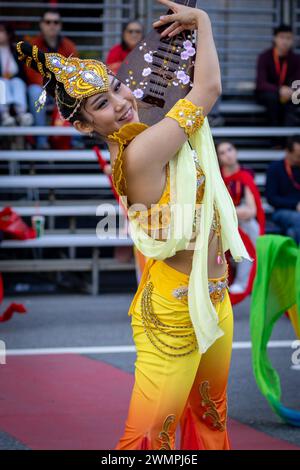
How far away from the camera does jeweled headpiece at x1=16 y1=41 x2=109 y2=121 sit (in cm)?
339

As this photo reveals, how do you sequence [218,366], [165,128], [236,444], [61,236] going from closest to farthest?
[165,128] < [218,366] < [236,444] < [61,236]

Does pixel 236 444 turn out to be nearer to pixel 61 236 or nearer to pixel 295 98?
pixel 61 236

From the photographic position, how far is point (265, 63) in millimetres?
10766

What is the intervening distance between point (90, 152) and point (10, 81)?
1.17 meters

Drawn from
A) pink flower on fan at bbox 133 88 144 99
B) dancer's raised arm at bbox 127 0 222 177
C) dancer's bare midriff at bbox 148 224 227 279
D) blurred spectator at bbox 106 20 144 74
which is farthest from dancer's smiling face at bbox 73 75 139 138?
blurred spectator at bbox 106 20 144 74

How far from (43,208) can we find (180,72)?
6.40 m

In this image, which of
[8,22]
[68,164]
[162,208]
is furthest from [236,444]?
[8,22]

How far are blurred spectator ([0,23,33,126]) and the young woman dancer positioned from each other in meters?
6.79

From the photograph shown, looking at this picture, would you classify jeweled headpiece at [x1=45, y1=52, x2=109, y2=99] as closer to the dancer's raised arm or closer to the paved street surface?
the dancer's raised arm

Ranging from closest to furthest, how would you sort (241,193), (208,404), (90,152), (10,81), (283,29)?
(208,404)
(241,193)
(10,81)
(90,152)
(283,29)

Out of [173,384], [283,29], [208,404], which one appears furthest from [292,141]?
[173,384]

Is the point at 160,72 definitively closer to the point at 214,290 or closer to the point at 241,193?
the point at 214,290

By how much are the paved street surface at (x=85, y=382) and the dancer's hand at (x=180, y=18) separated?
2143 mm

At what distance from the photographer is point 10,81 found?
10148mm
